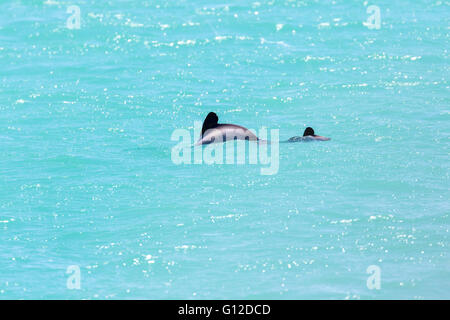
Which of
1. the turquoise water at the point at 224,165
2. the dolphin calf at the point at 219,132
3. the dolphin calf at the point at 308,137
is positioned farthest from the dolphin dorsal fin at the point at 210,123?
the dolphin calf at the point at 308,137

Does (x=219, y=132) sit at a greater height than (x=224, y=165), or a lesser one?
greater

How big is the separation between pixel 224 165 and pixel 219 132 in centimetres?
148

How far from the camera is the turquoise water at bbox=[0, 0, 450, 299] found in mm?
15500

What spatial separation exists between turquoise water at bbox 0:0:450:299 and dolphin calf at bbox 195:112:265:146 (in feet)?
3.41

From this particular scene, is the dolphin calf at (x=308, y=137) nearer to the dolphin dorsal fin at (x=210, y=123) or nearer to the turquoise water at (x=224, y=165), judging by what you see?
the turquoise water at (x=224, y=165)

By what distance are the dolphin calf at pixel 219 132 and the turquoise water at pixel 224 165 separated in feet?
3.41

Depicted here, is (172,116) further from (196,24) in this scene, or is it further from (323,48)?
(196,24)

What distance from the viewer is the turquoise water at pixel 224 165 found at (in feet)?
50.9

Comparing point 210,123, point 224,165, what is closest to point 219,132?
point 210,123

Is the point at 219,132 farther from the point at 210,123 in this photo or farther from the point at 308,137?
the point at 308,137

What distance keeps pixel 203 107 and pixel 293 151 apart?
5.11 m

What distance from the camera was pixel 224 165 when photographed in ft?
68.2

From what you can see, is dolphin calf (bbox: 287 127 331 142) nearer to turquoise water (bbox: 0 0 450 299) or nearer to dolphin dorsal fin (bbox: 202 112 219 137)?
turquoise water (bbox: 0 0 450 299)

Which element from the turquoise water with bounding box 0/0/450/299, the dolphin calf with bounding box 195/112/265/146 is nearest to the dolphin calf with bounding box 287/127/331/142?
the turquoise water with bounding box 0/0/450/299
